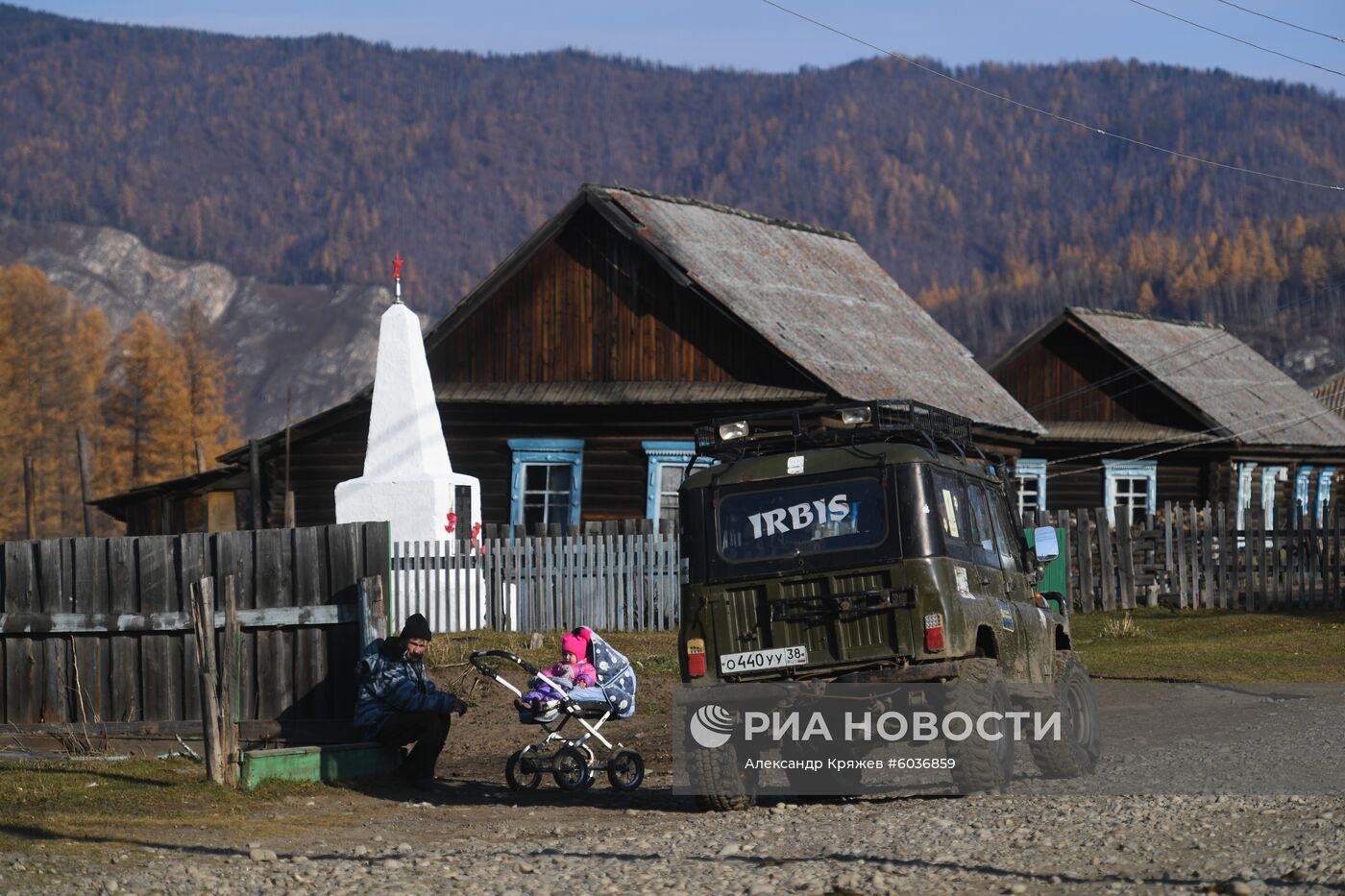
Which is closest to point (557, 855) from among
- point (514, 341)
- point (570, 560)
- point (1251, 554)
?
point (570, 560)

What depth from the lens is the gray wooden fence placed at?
45.7 ft

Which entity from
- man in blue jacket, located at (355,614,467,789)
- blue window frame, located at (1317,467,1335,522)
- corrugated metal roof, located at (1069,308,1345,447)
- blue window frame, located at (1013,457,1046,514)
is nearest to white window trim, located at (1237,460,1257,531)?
corrugated metal roof, located at (1069,308,1345,447)

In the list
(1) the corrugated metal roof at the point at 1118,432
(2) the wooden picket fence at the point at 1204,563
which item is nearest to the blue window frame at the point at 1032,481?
(1) the corrugated metal roof at the point at 1118,432

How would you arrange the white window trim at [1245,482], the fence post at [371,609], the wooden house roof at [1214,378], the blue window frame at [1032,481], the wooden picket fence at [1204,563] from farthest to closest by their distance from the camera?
the white window trim at [1245,482]
the wooden house roof at [1214,378]
the blue window frame at [1032,481]
the wooden picket fence at [1204,563]
the fence post at [371,609]

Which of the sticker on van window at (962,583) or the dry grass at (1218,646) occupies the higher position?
the sticker on van window at (962,583)

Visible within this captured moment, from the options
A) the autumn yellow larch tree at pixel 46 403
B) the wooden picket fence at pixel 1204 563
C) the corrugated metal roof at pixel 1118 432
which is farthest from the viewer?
the autumn yellow larch tree at pixel 46 403

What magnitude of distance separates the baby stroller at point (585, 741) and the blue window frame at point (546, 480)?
15889mm

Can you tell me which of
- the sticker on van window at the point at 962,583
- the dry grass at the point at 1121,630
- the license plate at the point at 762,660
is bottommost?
the dry grass at the point at 1121,630

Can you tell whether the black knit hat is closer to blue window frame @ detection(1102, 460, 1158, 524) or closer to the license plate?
the license plate

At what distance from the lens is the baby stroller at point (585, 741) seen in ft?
39.8

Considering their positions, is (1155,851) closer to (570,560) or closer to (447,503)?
(570,560)

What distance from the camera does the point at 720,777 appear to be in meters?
10.5

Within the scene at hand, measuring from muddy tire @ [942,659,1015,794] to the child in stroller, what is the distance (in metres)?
3.16

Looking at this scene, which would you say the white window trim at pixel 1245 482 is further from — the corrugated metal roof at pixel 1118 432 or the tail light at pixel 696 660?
the tail light at pixel 696 660
